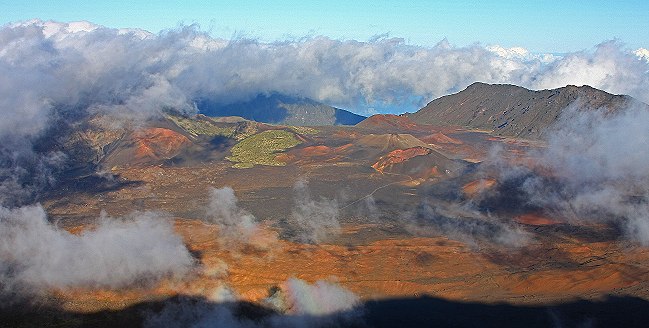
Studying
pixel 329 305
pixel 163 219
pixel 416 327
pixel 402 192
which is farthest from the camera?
pixel 402 192

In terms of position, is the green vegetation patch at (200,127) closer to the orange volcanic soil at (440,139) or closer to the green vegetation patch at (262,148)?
the green vegetation patch at (262,148)

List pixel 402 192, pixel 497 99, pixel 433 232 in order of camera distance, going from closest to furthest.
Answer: pixel 433 232 → pixel 402 192 → pixel 497 99

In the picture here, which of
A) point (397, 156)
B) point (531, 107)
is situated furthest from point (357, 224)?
point (531, 107)

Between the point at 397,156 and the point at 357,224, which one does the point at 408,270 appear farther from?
the point at 397,156

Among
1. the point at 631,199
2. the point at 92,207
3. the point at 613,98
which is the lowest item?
the point at 92,207

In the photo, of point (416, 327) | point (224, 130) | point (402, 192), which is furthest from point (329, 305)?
point (224, 130)

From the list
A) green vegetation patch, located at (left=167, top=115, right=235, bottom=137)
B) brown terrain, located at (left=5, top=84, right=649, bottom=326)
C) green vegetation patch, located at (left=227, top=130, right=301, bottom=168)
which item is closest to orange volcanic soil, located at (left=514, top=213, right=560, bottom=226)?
brown terrain, located at (left=5, top=84, right=649, bottom=326)

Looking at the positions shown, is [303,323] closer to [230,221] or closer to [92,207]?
[230,221]
